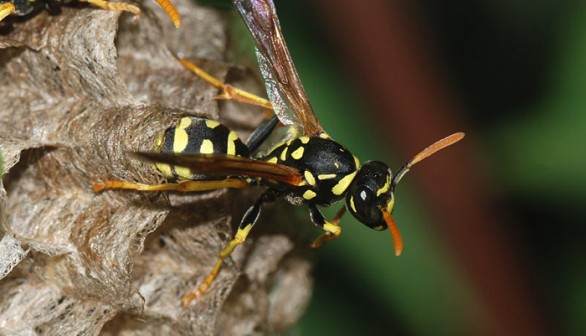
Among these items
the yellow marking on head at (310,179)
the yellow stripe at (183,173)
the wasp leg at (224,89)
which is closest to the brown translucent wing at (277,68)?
the wasp leg at (224,89)

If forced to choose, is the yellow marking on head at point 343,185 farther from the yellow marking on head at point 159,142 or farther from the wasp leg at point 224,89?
the yellow marking on head at point 159,142

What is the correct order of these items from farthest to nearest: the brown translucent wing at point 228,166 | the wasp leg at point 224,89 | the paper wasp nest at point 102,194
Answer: the wasp leg at point 224,89, the paper wasp nest at point 102,194, the brown translucent wing at point 228,166

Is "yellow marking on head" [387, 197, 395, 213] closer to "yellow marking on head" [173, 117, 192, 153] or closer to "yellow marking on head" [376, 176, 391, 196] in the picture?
"yellow marking on head" [376, 176, 391, 196]

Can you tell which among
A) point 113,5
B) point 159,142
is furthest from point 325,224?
point 113,5

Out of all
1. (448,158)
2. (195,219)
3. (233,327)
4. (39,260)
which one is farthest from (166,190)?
(448,158)

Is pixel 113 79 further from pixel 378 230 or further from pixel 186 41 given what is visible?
pixel 378 230

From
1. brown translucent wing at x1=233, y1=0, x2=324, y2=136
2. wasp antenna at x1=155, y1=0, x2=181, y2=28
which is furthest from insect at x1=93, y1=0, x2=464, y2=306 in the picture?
wasp antenna at x1=155, y1=0, x2=181, y2=28
